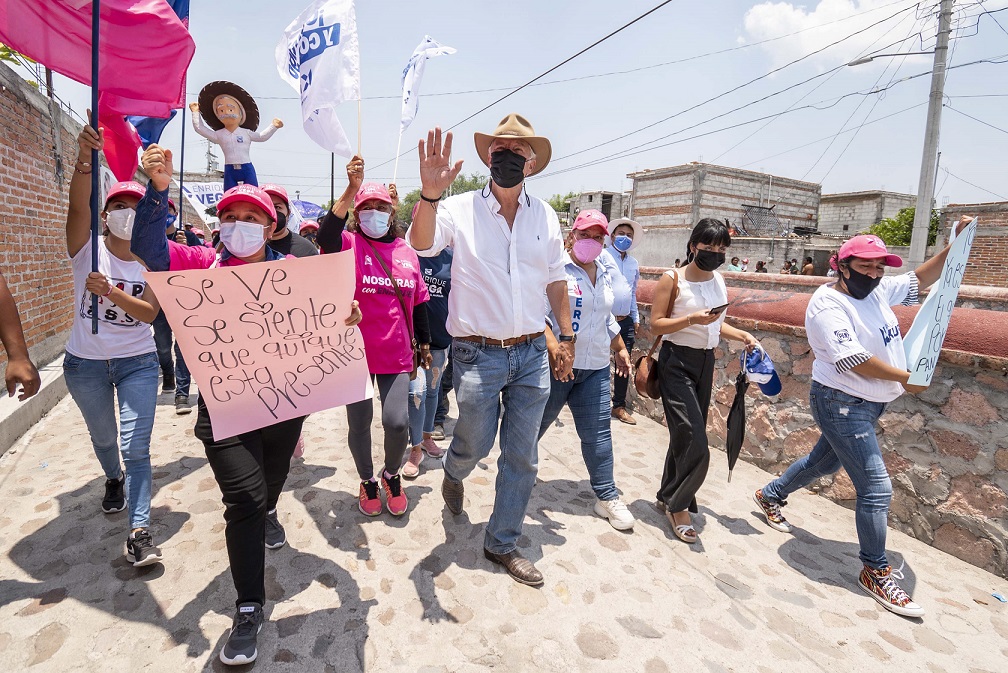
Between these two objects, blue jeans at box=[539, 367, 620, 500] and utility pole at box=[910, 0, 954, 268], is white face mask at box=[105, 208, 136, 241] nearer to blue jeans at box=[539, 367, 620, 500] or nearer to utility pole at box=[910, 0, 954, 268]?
blue jeans at box=[539, 367, 620, 500]

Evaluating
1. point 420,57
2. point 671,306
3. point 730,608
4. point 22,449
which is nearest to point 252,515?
point 730,608

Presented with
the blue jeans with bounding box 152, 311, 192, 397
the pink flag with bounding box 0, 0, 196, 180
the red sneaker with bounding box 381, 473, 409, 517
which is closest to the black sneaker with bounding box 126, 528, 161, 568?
the red sneaker with bounding box 381, 473, 409, 517

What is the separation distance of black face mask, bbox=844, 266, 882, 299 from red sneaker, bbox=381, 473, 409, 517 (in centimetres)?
297

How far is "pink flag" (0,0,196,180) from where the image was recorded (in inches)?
106

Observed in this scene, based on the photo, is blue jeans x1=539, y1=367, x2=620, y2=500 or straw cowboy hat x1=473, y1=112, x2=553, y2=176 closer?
straw cowboy hat x1=473, y1=112, x2=553, y2=176

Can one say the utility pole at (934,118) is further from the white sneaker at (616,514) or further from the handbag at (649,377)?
the white sneaker at (616,514)

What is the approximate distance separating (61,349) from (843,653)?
28.2 ft

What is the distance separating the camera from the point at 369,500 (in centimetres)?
332

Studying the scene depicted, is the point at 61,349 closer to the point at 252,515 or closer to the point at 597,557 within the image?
the point at 252,515

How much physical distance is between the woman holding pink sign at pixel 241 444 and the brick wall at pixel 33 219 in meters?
3.59

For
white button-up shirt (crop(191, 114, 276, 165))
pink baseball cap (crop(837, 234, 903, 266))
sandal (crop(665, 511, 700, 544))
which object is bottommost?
sandal (crop(665, 511, 700, 544))

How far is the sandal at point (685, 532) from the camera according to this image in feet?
10.8

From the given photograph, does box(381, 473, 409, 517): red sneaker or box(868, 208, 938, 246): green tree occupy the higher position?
box(868, 208, 938, 246): green tree

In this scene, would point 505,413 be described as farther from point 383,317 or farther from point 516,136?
point 516,136
